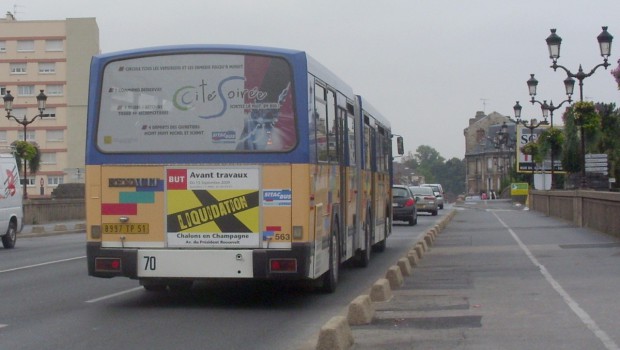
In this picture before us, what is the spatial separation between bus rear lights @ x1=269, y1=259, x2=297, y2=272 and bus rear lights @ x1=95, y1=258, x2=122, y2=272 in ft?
6.12

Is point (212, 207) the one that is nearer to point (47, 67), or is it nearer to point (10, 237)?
point (10, 237)

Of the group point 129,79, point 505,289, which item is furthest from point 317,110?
point 505,289

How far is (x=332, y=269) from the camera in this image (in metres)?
15.0

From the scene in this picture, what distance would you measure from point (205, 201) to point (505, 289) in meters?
4.64

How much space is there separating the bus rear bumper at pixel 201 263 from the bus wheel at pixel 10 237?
50.3 ft

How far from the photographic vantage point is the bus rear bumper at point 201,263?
1274cm

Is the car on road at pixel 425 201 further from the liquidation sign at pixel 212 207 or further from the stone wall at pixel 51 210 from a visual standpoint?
the liquidation sign at pixel 212 207

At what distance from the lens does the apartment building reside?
90188mm

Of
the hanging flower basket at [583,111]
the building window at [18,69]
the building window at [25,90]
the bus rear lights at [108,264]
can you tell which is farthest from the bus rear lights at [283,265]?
the building window at [18,69]

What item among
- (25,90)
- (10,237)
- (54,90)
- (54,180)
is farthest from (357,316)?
(54,180)

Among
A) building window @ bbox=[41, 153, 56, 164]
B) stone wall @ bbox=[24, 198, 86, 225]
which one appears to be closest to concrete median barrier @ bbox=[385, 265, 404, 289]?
stone wall @ bbox=[24, 198, 86, 225]

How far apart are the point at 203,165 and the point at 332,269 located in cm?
288

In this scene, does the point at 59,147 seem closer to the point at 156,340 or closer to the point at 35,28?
the point at 35,28

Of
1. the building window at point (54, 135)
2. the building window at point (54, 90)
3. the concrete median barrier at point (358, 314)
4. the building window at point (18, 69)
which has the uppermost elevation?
the building window at point (18, 69)
